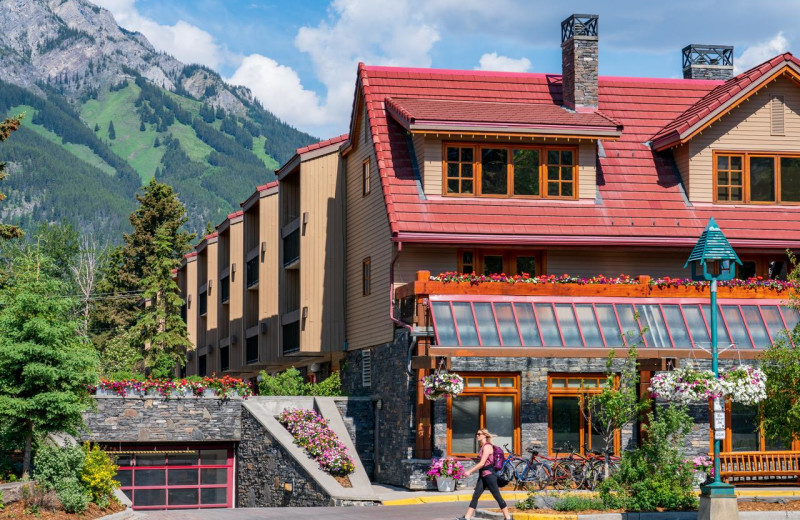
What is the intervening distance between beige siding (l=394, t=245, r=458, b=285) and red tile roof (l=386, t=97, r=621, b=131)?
3.63m

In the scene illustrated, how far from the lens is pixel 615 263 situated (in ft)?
120

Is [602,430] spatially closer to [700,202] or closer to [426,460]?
[426,460]

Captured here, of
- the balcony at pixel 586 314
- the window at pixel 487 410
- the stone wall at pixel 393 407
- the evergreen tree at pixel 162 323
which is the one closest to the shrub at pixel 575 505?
the balcony at pixel 586 314

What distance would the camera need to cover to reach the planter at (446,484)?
31.5 m

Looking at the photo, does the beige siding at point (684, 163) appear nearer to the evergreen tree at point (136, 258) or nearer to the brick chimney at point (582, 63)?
the brick chimney at point (582, 63)

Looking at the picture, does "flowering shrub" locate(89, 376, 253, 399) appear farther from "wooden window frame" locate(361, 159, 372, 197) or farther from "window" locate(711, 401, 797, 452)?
"window" locate(711, 401, 797, 452)

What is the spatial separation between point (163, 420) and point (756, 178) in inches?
780

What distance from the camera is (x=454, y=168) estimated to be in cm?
3634

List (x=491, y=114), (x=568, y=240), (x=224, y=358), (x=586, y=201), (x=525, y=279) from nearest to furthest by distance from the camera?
(x=525, y=279)
(x=568, y=240)
(x=491, y=114)
(x=586, y=201)
(x=224, y=358)

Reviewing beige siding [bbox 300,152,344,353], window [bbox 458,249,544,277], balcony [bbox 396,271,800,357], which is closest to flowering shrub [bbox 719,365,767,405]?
balcony [bbox 396,271,800,357]

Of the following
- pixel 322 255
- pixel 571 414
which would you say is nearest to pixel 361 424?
pixel 322 255

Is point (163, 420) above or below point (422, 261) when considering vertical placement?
below

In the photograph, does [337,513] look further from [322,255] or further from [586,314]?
[322,255]

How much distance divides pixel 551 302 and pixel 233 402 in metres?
11.2
